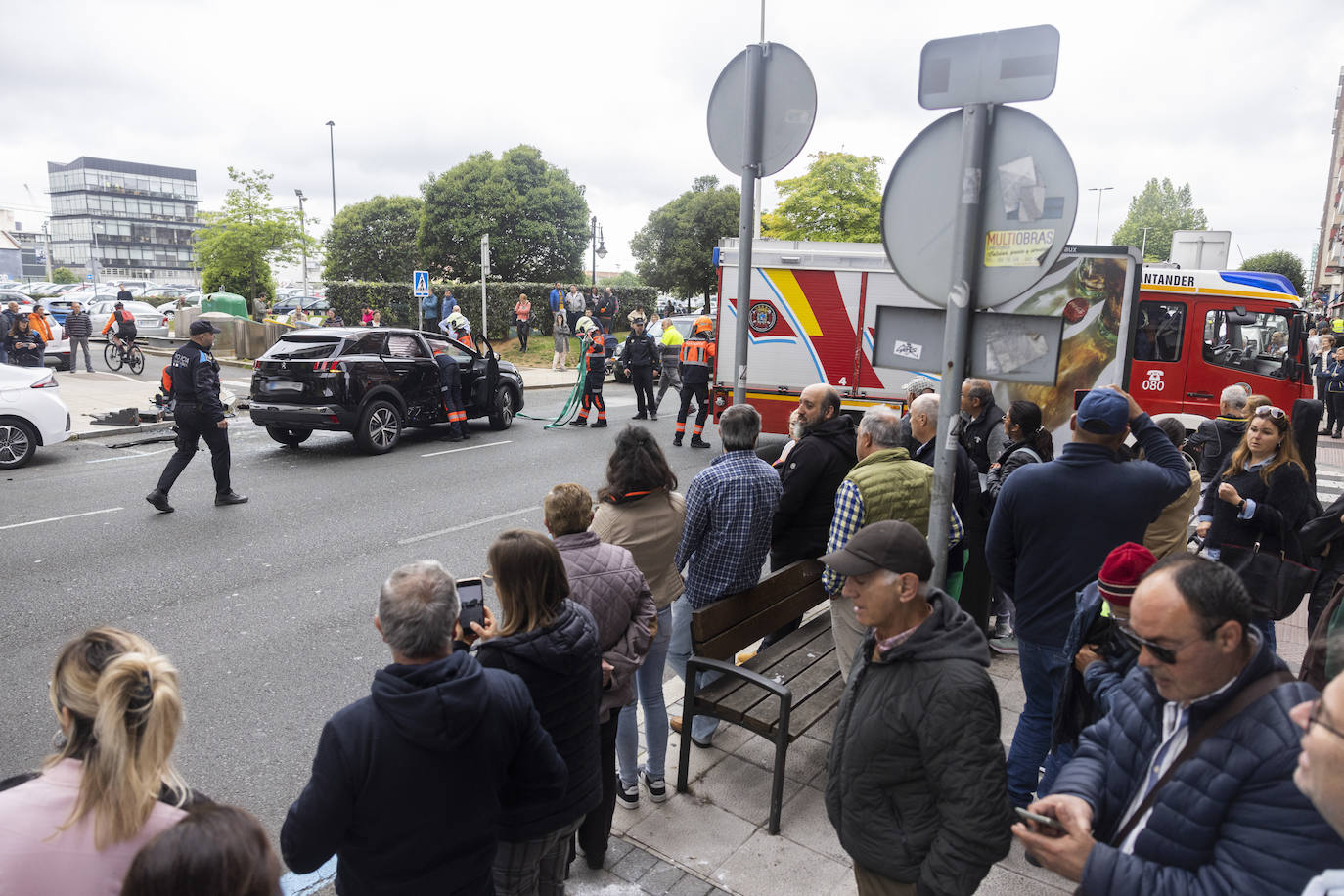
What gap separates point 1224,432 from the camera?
6.35m

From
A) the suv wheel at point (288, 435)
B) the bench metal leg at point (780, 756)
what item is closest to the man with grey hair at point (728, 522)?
the bench metal leg at point (780, 756)

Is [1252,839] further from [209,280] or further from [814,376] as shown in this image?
[209,280]

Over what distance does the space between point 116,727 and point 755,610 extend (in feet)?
9.94

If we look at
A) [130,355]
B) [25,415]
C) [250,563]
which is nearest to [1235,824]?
[250,563]

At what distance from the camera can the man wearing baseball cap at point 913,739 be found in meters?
2.15

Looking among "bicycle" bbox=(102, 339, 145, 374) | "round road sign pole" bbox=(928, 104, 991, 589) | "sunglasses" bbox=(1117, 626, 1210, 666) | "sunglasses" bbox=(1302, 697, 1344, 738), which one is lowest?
"bicycle" bbox=(102, 339, 145, 374)

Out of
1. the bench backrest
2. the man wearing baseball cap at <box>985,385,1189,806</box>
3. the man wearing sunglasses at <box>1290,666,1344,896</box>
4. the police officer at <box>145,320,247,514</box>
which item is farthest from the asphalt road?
the man wearing sunglasses at <box>1290,666,1344,896</box>

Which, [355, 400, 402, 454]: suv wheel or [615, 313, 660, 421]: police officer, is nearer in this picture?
[355, 400, 402, 454]: suv wheel

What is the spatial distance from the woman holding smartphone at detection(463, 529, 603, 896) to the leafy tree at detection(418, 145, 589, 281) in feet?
104

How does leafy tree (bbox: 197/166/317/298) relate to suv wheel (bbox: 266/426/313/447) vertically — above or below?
above

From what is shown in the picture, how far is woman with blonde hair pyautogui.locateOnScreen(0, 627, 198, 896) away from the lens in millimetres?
1794

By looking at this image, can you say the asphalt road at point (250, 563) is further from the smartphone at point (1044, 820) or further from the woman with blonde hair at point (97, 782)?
the smartphone at point (1044, 820)

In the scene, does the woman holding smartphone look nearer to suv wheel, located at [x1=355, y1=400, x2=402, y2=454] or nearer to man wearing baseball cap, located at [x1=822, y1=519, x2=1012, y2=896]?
man wearing baseball cap, located at [x1=822, y1=519, x2=1012, y2=896]

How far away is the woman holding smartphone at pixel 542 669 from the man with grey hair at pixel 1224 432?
542 cm
